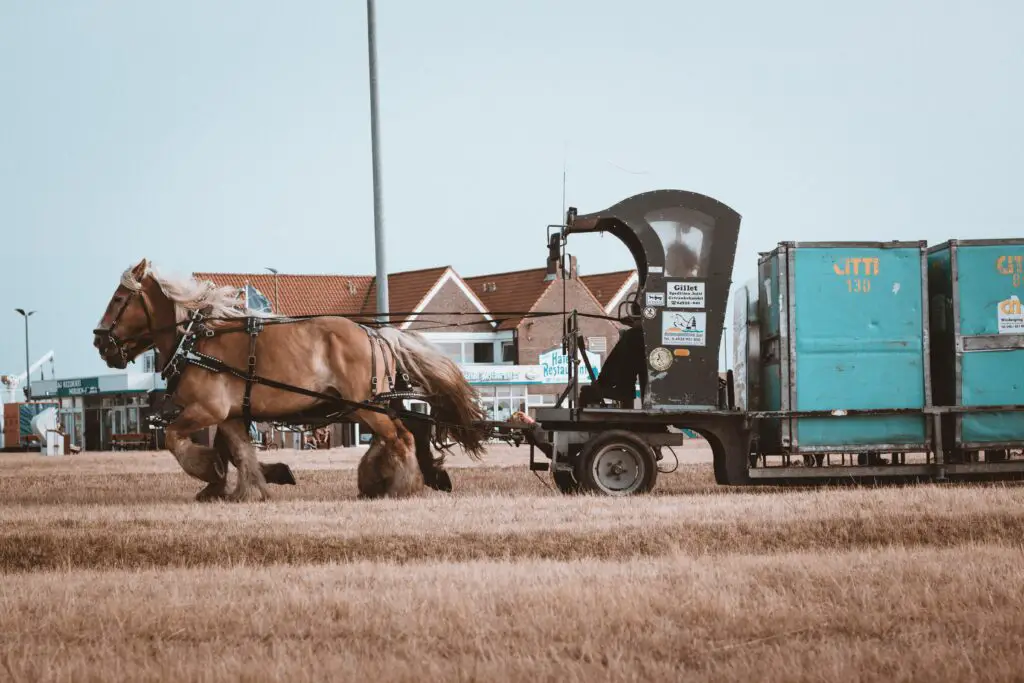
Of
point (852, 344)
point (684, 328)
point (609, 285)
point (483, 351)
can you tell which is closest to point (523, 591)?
point (684, 328)

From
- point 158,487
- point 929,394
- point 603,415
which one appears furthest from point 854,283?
point 158,487

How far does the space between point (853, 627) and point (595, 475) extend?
745 centimetres

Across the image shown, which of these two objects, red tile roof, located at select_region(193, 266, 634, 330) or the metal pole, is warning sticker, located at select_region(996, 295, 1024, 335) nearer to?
the metal pole

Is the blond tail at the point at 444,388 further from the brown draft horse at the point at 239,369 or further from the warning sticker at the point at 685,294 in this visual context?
the warning sticker at the point at 685,294

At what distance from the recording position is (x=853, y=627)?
559 centimetres

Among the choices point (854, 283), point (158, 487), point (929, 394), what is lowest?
point (158, 487)

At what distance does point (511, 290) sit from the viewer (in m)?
68.2

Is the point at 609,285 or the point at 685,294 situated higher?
the point at 609,285

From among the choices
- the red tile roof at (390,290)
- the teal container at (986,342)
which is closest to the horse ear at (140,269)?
the teal container at (986,342)

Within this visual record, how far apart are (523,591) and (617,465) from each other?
6791mm

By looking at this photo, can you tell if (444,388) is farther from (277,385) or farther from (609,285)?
(609,285)

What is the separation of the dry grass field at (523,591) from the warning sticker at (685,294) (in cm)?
227

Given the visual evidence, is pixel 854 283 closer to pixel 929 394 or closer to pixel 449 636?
pixel 929 394

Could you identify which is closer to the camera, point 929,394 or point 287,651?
point 287,651
